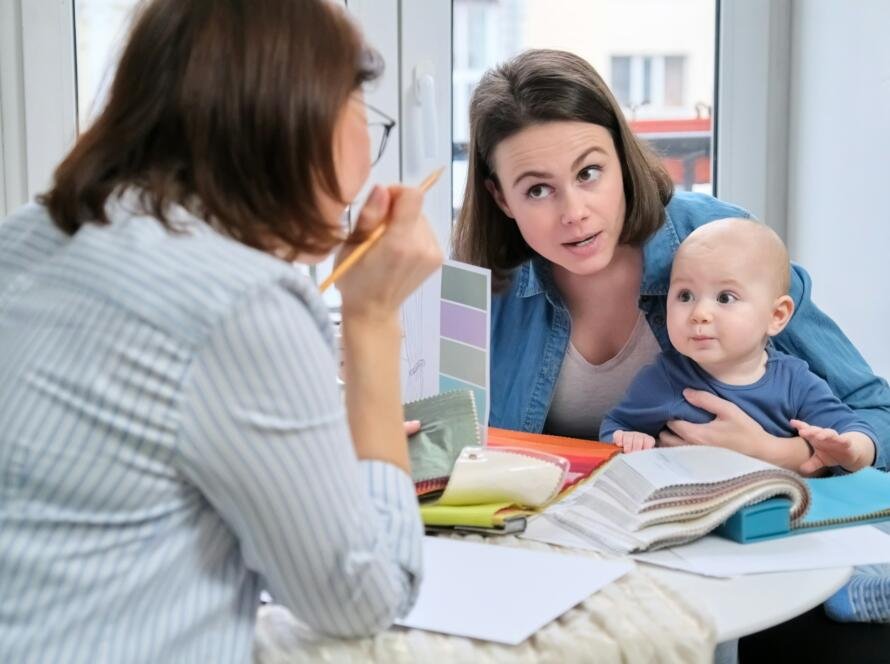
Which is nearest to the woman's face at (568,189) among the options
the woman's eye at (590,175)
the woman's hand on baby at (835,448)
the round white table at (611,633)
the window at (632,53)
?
the woman's eye at (590,175)

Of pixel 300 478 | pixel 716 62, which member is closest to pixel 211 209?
pixel 300 478

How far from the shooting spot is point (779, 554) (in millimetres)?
1141

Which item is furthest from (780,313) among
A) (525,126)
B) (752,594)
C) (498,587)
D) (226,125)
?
(226,125)

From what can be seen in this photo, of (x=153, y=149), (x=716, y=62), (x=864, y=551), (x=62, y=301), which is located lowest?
(x=864, y=551)

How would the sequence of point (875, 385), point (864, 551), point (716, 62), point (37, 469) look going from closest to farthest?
point (37, 469) < point (864, 551) < point (875, 385) < point (716, 62)

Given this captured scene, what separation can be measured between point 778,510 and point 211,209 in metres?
0.71

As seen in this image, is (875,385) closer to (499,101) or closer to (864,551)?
(864,551)

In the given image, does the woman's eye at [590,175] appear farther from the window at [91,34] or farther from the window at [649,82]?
the window at [91,34]

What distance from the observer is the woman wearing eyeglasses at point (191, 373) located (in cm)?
75

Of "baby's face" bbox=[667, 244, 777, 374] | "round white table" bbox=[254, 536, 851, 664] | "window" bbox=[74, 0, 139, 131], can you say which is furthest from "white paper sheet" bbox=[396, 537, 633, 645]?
"window" bbox=[74, 0, 139, 131]

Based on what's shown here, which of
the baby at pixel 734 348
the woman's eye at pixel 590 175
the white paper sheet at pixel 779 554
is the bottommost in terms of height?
the white paper sheet at pixel 779 554

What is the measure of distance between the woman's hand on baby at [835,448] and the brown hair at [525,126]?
42cm

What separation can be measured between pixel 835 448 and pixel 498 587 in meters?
0.58

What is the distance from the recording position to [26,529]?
763 mm
